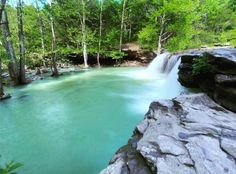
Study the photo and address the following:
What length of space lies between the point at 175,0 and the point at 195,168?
1514 centimetres

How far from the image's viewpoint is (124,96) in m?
6.94

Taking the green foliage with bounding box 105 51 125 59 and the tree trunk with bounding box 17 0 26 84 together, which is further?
the green foliage with bounding box 105 51 125 59

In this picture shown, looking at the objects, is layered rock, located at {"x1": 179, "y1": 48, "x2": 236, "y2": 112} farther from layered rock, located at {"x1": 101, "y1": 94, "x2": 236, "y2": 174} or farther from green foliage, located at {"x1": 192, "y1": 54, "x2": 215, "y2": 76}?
layered rock, located at {"x1": 101, "y1": 94, "x2": 236, "y2": 174}

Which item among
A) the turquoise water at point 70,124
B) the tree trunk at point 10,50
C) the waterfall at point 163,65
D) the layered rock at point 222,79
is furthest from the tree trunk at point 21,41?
the layered rock at point 222,79

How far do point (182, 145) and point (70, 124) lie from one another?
3001 millimetres

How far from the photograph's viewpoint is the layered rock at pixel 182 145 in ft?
6.46

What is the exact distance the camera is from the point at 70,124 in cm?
473

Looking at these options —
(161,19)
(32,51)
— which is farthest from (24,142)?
(161,19)

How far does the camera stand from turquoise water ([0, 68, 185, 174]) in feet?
10.8

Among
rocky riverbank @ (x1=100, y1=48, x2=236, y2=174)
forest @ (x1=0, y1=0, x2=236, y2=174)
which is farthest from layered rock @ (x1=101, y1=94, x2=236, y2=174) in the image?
forest @ (x1=0, y1=0, x2=236, y2=174)

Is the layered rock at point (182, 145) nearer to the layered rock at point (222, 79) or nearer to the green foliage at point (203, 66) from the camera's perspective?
the layered rock at point (222, 79)

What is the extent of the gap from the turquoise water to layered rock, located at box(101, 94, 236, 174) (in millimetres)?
916

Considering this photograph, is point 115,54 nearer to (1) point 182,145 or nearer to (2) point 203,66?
(2) point 203,66

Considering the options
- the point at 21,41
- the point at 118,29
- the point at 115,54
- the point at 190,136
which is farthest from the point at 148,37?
the point at 190,136
